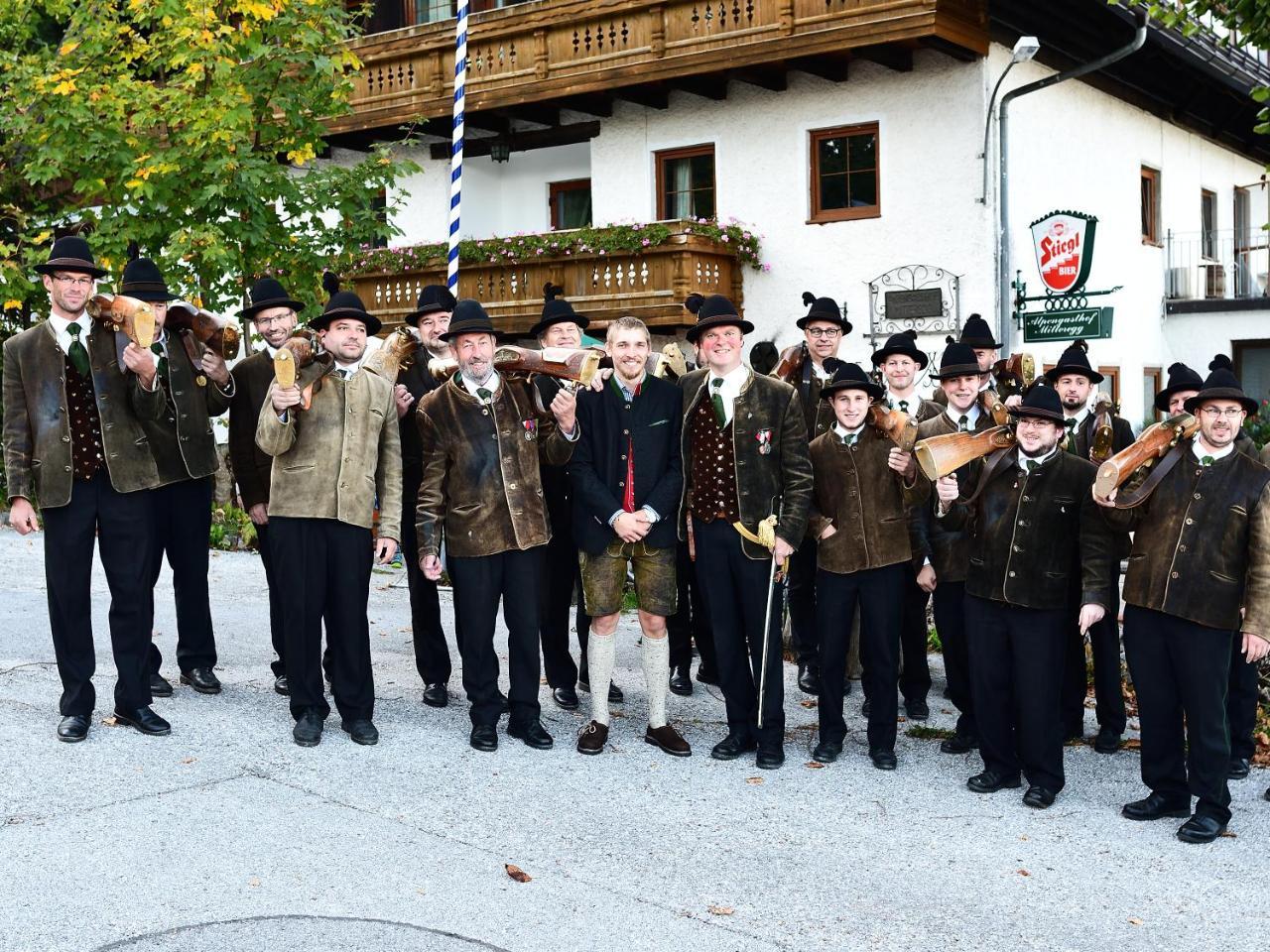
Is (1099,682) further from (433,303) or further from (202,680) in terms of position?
(202,680)

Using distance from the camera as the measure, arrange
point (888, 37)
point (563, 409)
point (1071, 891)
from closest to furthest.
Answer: point (1071, 891) → point (563, 409) → point (888, 37)

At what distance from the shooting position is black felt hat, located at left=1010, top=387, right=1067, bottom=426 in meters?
5.82

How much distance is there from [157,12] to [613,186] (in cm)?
775

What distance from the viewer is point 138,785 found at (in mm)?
5754

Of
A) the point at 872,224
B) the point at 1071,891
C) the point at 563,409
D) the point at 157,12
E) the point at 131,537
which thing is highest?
the point at 157,12

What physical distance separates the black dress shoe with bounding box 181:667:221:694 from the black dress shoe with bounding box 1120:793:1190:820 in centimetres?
490

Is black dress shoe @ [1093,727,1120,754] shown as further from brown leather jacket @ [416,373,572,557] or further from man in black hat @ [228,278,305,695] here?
man in black hat @ [228,278,305,695]

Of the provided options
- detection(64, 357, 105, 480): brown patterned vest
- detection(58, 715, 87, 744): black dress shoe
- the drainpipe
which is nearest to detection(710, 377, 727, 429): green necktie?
detection(64, 357, 105, 480): brown patterned vest

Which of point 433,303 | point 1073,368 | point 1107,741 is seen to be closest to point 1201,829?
point 1107,741

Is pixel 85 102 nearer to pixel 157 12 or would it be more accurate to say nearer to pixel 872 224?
pixel 157 12

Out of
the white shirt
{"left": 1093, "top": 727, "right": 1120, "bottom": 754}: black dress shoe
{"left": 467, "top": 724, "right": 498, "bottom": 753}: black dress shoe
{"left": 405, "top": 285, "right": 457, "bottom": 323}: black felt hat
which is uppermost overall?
{"left": 405, "top": 285, "right": 457, "bottom": 323}: black felt hat

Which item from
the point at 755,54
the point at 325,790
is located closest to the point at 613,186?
the point at 755,54

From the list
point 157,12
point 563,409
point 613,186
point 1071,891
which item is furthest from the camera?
point 613,186

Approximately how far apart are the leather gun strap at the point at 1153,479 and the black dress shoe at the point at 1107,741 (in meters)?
1.72
